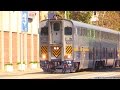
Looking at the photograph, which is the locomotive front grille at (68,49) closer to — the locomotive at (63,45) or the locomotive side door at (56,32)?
the locomotive at (63,45)

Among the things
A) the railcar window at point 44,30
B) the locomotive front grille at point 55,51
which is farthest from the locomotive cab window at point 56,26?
the locomotive front grille at point 55,51

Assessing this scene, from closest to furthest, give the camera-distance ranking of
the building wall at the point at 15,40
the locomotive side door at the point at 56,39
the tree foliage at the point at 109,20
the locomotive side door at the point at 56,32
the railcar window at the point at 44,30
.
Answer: the locomotive side door at the point at 56,39 < the locomotive side door at the point at 56,32 < the railcar window at the point at 44,30 < the building wall at the point at 15,40 < the tree foliage at the point at 109,20

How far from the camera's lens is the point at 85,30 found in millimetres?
37438

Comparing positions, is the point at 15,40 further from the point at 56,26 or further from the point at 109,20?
the point at 109,20

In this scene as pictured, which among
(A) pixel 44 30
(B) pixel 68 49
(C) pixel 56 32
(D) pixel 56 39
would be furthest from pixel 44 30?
(B) pixel 68 49

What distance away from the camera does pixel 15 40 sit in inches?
2050

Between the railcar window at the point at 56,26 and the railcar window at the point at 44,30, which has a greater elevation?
the railcar window at the point at 56,26

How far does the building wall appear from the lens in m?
49.3

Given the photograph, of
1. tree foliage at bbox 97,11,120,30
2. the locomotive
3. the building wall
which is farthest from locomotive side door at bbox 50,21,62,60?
tree foliage at bbox 97,11,120,30

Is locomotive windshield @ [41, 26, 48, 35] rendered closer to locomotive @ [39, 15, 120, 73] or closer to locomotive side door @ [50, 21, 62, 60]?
locomotive @ [39, 15, 120, 73]

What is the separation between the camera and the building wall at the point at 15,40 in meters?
49.3
